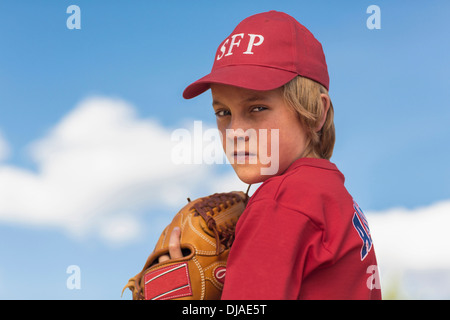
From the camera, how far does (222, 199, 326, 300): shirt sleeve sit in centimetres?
189

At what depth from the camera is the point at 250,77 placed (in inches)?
90.4

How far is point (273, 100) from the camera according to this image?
2367 millimetres

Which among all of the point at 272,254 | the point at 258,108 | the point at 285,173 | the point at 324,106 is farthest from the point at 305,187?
the point at 324,106

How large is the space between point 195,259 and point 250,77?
944 millimetres

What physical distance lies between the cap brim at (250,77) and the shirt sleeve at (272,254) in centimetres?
56

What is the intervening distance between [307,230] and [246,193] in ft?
2.97

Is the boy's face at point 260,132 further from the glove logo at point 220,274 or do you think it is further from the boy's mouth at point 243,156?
the glove logo at point 220,274

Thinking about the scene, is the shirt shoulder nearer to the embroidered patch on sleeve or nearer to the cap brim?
the cap brim

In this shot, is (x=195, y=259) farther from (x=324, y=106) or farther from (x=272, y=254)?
(x=324, y=106)

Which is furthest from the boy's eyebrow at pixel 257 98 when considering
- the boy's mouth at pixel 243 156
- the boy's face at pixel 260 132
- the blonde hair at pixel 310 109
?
the boy's mouth at pixel 243 156
